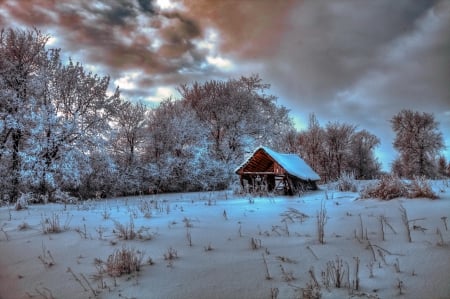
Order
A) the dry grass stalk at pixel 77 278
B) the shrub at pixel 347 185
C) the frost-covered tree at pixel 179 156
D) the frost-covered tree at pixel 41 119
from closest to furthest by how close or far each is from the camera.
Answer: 1. the dry grass stalk at pixel 77 278
2. the shrub at pixel 347 185
3. the frost-covered tree at pixel 41 119
4. the frost-covered tree at pixel 179 156

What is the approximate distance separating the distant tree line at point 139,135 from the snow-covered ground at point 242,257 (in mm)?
11520

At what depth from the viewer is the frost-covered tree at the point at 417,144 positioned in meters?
27.9

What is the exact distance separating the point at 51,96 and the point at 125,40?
14.3 meters

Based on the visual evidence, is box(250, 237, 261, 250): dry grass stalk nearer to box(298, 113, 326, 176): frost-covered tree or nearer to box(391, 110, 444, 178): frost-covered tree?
box(391, 110, 444, 178): frost-covered tree

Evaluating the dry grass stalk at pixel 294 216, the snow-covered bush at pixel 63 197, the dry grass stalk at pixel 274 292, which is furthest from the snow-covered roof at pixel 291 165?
the dry grass stalk at pixel 274 292

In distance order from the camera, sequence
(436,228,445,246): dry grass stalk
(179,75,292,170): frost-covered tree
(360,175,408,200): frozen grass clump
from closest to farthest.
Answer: (436,228,445,246): dry grass stalk < (360,175,408,200): frozen grass clump < (179,75,292,170): frost-covered tree

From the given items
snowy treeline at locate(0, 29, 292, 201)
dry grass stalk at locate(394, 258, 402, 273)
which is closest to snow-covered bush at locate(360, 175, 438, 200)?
dry grass stalk at locate(394, 258, 402, 273)

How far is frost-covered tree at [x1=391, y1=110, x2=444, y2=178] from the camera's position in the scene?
91.6 feet

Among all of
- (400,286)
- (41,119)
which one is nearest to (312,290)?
(400,286)

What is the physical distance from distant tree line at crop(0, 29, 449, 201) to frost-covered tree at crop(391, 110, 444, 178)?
9 centimetres

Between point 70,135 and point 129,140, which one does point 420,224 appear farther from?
point 129,140

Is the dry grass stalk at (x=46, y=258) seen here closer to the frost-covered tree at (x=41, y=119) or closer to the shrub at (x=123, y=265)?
the shrub at (x=123, y=265)

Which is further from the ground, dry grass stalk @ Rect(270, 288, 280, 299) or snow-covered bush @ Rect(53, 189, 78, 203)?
snow-covered bush @ Rect(53, 189, 78, 203)

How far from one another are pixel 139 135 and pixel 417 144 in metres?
24.9
